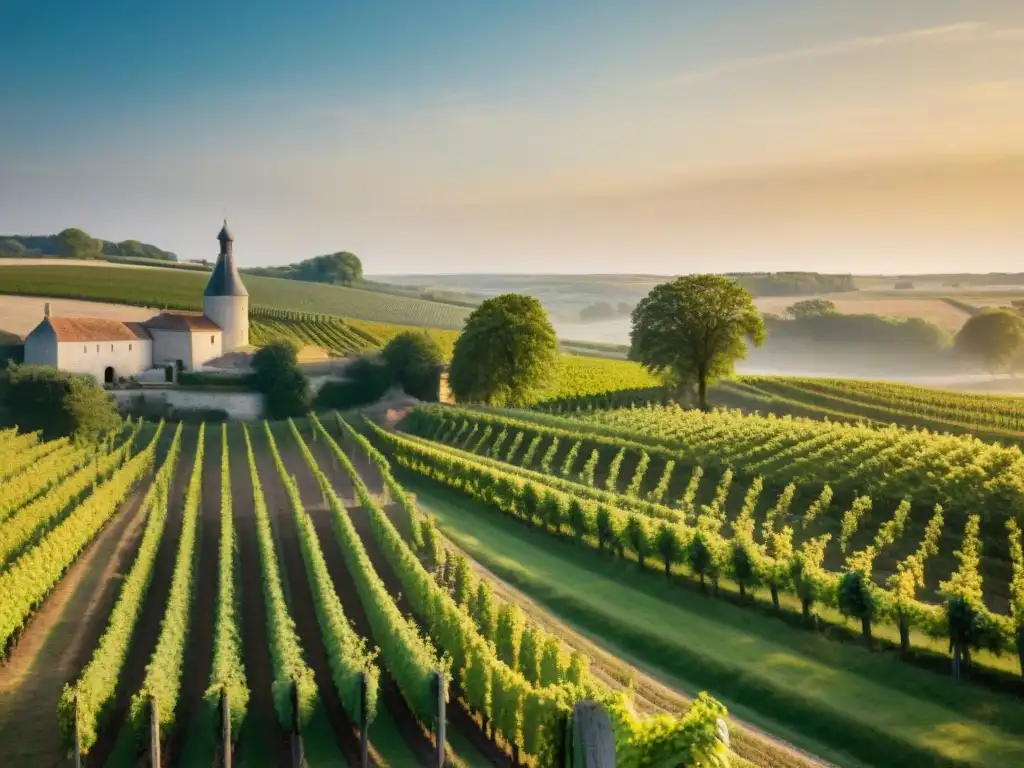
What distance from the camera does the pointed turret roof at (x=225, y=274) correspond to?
71688 millimetres

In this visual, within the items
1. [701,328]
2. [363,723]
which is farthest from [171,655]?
[701,328]

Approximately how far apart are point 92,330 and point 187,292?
36798 mm

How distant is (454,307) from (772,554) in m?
112

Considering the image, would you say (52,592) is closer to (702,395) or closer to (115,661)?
(115,661)

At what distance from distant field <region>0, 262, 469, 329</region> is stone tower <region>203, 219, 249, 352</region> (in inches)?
847

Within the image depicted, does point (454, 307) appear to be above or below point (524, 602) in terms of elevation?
above

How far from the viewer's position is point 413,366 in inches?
2694

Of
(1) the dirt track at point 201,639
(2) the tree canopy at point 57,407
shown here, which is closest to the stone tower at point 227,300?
(2) the tree canopy at point 57,407

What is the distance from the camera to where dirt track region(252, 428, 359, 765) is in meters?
14.8

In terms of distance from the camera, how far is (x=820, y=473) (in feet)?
94.9

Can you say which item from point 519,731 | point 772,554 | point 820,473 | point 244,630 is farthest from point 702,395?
point 519,731

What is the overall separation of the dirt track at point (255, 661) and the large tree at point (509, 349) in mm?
26047

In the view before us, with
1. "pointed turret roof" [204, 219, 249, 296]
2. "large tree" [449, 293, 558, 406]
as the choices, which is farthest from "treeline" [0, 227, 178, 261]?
"large tree" [449, 293, 558, 406]

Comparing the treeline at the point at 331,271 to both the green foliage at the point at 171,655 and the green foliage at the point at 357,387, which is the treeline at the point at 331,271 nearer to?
the green foliage at the point at 357,387
